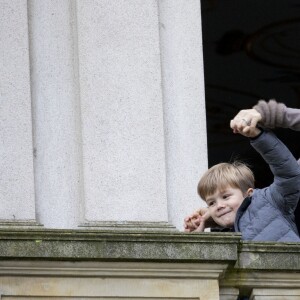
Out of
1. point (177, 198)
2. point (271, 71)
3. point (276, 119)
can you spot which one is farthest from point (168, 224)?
point (271, 71)

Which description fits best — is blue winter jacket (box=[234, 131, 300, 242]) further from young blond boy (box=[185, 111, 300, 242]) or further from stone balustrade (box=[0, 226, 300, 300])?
stone balustrade (box=[0, 226, 300, 300])

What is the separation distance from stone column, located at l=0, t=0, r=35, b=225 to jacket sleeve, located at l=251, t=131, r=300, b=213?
14.6 feet

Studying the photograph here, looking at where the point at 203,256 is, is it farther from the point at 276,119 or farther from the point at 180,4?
the point at 180,4

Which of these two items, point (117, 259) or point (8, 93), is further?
point (8, 93)

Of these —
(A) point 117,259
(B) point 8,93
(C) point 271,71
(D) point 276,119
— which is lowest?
(A) point 117,259

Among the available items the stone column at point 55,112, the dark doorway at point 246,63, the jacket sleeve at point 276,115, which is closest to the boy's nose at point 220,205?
the jacket sleeve at point 276,115

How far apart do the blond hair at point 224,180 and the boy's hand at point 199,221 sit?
6.0 inches

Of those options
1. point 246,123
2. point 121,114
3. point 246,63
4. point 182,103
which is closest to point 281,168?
point 246,123

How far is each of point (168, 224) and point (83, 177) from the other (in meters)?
0.81

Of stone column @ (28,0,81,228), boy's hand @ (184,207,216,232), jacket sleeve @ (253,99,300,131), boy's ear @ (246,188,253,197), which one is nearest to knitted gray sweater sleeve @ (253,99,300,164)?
jacket sleeve @ (253,99,300,131)

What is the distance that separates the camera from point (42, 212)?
16.9 meters

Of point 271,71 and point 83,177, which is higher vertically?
point 271,71

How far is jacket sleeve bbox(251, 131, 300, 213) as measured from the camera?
11.9 metres

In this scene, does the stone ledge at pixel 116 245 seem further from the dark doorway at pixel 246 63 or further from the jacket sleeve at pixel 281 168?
the dark doorway at pixel 246 63
